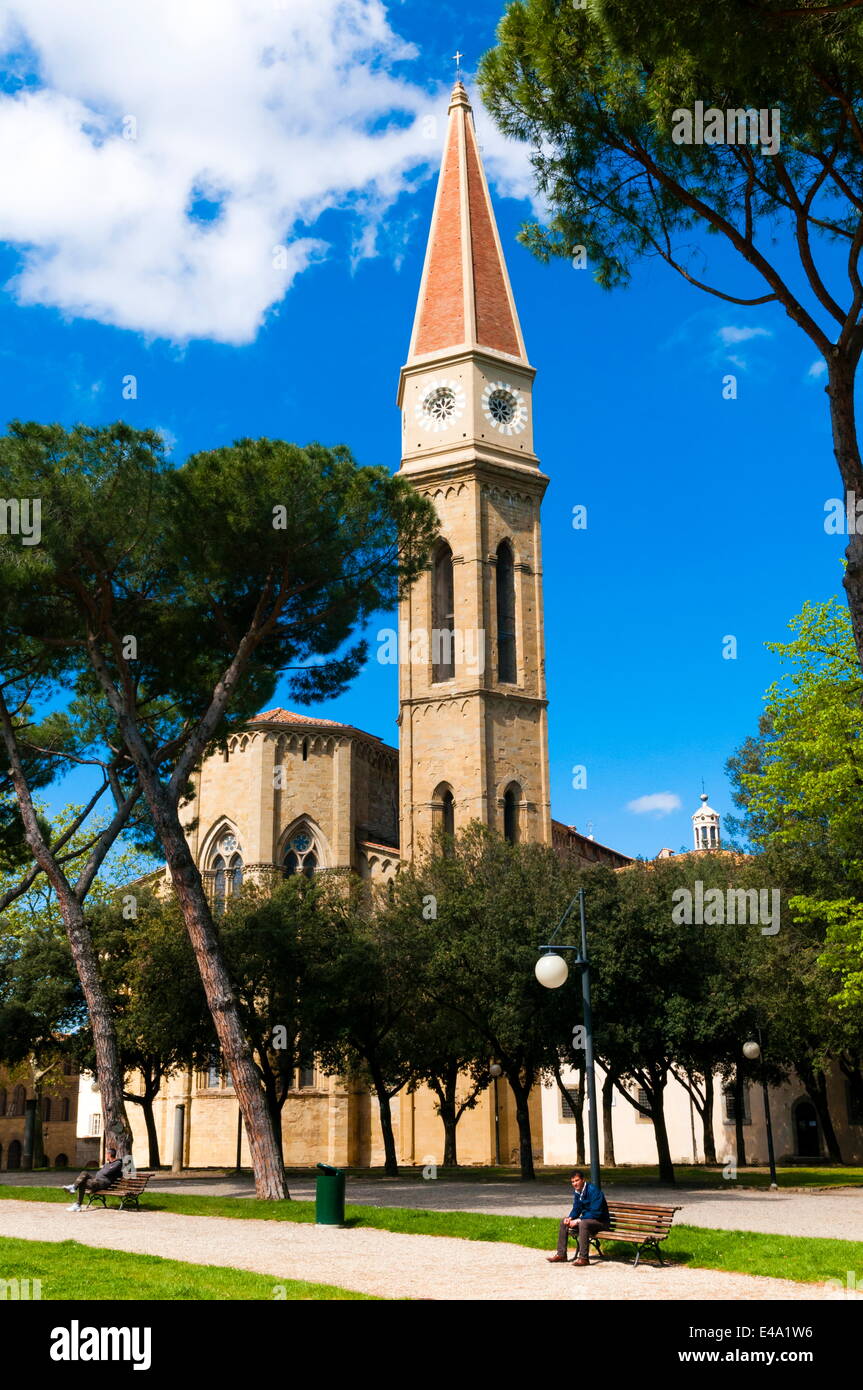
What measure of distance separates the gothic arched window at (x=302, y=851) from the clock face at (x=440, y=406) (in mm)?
15152

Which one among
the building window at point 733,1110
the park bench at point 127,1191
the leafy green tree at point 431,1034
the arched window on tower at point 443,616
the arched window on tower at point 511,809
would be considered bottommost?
the building window at point 733,1110

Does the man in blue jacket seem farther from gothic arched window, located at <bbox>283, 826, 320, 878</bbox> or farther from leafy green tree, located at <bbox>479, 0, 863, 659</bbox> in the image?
gothic arched window, located at <bbox>283, 826, 320, 878</bbox>

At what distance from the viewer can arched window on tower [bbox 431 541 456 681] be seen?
43812mm

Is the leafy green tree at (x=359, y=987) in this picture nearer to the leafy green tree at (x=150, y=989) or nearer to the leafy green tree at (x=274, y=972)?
the leafy green tree at (x=274, y=972)

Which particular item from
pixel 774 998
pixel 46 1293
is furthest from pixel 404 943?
pixel 46 1293

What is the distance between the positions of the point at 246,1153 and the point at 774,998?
20428 millimetres

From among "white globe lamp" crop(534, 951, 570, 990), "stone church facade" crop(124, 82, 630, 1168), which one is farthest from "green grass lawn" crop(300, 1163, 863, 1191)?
"white globe lamp" crop(534, 951, 570, 990)

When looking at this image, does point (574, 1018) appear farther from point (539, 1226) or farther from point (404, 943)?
point (539, 1226)

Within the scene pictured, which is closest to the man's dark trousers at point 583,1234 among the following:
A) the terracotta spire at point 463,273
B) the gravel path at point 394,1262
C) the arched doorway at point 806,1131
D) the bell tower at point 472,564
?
the gravel path at point 394,1262

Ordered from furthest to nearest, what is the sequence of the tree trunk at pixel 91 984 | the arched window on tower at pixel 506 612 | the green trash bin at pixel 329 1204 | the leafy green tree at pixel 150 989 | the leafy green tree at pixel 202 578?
the arched window on tower at pixel 506 612 → the leafy green tree at pixel 150 989 → the tree trunk at pixel 91 984 → the leafy green tree at pixel 202 578 → the green trash bin at pixel 329 1204

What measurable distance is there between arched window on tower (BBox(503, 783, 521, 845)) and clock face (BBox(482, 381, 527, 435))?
13.2m

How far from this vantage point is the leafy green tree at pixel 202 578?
829 inches

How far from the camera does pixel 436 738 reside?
4259 centimetres

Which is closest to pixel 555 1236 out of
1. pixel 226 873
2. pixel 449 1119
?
pixel 449 1119
